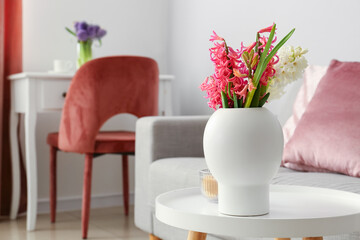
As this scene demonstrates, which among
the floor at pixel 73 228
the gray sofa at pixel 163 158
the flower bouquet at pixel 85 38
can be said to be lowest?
A: the floor at pixel 73 228

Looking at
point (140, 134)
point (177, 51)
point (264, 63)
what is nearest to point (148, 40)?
point (177, 51)

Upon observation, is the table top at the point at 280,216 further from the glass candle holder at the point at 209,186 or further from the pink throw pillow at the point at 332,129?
the pink throw pillow at the point at 332,129

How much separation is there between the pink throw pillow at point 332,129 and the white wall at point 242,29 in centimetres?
44

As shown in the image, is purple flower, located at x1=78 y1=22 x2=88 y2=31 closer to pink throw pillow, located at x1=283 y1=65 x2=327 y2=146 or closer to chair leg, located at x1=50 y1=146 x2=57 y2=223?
chair leg, located at x1=50 y1=146 x2=57 y2=223

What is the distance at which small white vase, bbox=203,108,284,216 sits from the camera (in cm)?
108

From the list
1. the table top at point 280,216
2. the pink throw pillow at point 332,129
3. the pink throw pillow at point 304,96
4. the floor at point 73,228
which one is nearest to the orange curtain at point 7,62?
the floor at point 73,228

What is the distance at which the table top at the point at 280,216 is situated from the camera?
3.30 ft

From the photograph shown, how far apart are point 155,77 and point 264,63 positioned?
1.84m

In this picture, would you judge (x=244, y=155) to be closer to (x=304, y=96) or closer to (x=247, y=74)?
(x=247, y=74)

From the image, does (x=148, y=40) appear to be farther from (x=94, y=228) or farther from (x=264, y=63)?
(x=264, y=63)

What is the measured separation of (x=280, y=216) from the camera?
1.07 metres

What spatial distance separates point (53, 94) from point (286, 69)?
192cm

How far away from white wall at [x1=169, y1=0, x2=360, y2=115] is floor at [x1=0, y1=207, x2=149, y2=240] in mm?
801

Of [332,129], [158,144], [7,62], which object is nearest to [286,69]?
[332,129]
